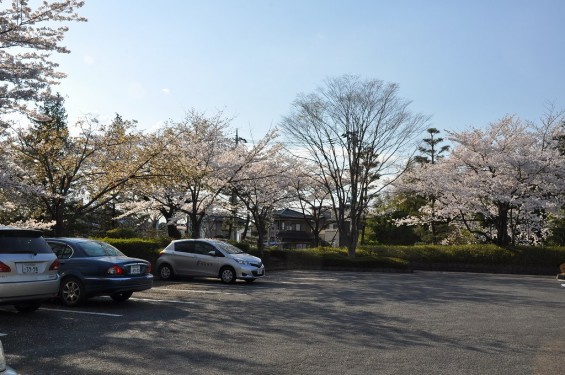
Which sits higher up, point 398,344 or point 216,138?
point 216,138

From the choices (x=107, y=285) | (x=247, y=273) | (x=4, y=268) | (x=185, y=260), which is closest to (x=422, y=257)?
(x=247, y=273)

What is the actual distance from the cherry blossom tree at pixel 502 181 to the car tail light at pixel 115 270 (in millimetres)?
22956

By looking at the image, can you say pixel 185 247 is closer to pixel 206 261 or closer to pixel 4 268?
pixel 206 261

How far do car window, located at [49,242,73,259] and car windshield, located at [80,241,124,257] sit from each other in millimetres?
265

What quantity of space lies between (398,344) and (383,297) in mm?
5841

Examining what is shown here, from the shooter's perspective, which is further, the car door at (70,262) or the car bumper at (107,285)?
the car door at (70,262)

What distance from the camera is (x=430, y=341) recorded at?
7.68 meters

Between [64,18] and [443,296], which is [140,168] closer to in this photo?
[64,18]

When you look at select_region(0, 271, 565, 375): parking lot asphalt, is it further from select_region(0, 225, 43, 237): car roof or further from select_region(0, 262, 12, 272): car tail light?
select_region(0, 225, 43, 237): car roof

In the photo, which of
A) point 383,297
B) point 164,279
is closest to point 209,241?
point 164,279

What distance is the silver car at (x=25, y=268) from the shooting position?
8.09 metres

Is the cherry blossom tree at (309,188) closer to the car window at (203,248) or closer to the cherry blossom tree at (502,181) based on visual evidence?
the cherry blossom tree at (502,181)

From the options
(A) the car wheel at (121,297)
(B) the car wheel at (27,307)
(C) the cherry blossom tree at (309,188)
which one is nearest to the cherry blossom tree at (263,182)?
(C) the cherry blossom tree at (309,188)

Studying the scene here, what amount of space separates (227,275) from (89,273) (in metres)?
6.48
